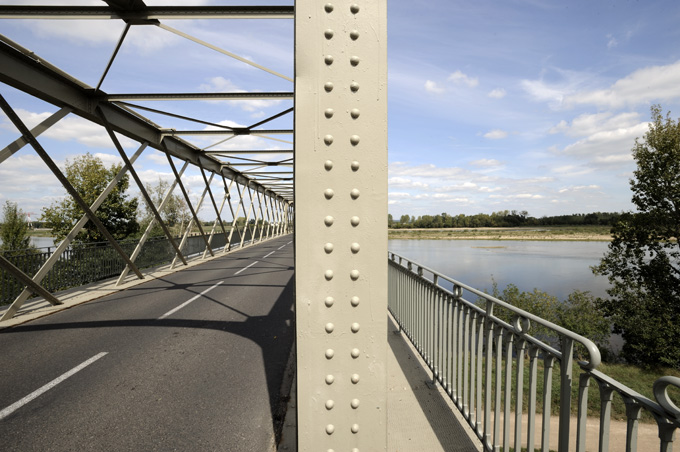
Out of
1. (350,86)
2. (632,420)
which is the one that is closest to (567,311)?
(632,420)

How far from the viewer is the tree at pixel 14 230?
19.6 meters

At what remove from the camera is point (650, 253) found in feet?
64.6

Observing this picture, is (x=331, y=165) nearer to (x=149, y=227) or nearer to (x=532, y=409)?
(x=532, y=409)

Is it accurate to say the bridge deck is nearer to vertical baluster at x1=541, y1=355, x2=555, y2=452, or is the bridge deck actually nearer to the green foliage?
vertical baluster at x1=541, y1=355, x2=555, y2=452

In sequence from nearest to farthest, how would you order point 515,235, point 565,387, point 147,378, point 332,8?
point 332,8, point 565,387, point 147,378, point 515,235

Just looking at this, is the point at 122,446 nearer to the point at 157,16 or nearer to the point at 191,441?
the point at 191,441

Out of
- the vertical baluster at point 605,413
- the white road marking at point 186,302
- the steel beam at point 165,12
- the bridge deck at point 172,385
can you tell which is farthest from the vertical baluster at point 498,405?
the white road marking at point 186,302

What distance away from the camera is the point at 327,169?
1.74 meters

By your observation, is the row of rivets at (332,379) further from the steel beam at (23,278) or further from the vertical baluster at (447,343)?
the steel beam at (23,278)

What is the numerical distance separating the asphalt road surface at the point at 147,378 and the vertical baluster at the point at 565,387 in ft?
7.42

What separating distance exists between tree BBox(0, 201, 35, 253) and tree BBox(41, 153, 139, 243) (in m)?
3.87

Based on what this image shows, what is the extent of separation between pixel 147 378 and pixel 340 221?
4.09 m

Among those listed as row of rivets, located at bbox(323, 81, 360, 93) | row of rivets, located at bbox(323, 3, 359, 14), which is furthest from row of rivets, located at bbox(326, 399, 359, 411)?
row of rivets, located at bbox(323, 3, 359, 14)

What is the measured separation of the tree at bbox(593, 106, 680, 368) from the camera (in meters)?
17.8
